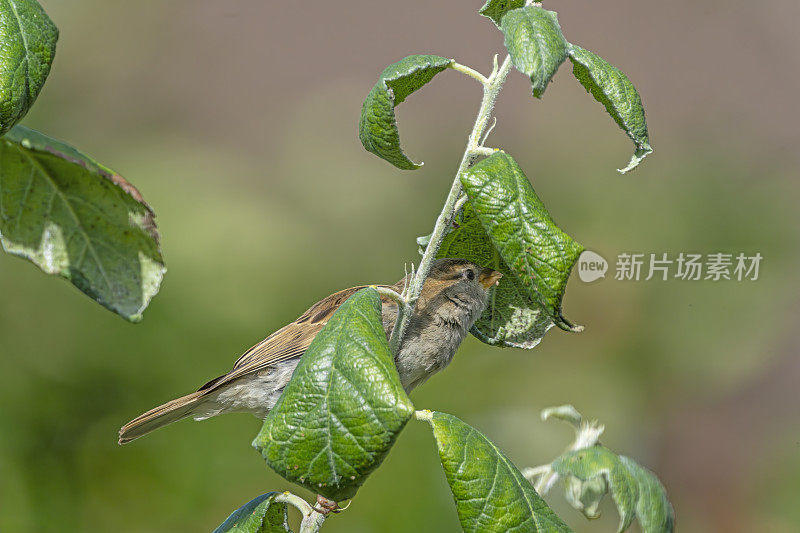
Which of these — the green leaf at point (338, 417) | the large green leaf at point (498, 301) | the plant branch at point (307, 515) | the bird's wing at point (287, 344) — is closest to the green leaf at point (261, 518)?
the plant branch at point (307, 515)

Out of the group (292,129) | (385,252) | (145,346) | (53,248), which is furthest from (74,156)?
(292,129)

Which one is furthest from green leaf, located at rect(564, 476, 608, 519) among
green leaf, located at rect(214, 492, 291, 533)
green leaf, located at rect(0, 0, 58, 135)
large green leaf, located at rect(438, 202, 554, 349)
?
green leaf, located at rect(0, 0, 58, 135)

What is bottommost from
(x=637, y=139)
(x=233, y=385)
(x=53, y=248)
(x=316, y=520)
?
(x=233, y=385)

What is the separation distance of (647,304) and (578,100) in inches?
32.7

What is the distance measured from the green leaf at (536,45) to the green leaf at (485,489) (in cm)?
30

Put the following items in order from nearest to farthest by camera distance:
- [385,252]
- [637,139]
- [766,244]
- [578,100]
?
[637,139]
[385,252]
[766,244]
[578,100]

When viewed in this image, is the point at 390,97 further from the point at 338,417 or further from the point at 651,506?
the point at 651,506

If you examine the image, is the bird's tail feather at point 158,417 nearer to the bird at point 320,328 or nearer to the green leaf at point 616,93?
the bird at point 320,328

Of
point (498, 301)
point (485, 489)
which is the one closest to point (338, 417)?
point (485, 489)

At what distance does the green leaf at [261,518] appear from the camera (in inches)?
29.9

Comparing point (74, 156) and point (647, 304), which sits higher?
point (74, 156)

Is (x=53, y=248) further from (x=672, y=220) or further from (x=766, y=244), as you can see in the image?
(x=766, y=244)

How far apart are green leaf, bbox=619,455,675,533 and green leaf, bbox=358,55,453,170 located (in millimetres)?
381

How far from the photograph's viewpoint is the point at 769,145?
9.41 feet
